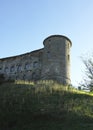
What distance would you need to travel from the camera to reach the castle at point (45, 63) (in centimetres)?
3516

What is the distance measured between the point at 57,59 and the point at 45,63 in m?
2.04

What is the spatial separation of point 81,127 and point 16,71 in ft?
100

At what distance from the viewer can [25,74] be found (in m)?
41.1

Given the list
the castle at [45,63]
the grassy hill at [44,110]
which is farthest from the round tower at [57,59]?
the grassy hill at [44,110]

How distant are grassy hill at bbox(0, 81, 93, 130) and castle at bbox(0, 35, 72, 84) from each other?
13.0 meters

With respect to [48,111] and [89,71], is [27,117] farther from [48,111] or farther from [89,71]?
[89,71]

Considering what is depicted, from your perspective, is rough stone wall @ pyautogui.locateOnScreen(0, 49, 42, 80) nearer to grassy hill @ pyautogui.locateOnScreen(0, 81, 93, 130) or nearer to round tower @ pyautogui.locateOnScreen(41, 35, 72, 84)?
round tower @ pyautogui.locateOnScreen(41, 35, 72, 84)

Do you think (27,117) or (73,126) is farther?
(27,117)

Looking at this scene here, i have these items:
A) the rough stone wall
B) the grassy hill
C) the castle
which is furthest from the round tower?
the grassy hill

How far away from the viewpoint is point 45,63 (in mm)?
36719

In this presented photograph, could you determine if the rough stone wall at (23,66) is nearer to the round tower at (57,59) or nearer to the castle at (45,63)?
the castle at (45,63)

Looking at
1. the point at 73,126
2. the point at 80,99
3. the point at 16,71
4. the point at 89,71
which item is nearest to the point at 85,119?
the point at 73,126

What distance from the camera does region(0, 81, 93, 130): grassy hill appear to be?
45.8ft

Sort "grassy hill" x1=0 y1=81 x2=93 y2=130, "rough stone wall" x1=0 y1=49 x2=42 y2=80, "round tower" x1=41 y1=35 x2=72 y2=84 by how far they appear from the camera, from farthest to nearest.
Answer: "rough stone wall" x1=0 y1=49 x2=42 y2=80 < "round tower" x1=41 y1=35 x2=72 y2=84 < "grassy hill" x1=0 y1=81 x2=93 y2=130
